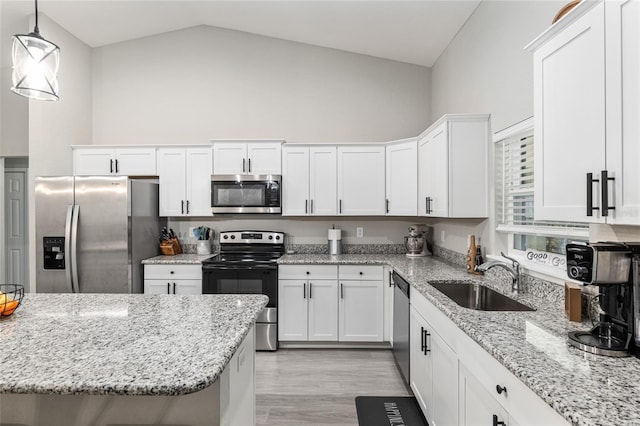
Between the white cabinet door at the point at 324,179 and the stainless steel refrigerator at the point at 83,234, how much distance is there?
1.90 m

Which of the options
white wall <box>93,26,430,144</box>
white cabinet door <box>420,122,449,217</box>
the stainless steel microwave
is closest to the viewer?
white cabinet door <box>420,122,449,217</box>

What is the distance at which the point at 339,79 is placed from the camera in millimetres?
4293

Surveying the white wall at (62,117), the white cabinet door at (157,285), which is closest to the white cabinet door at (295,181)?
the white cabinet door at (157,285)

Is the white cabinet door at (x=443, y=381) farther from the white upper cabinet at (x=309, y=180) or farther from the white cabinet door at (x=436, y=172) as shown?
the white upper cabinet at (x=309, y=180)

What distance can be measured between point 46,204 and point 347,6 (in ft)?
11.5

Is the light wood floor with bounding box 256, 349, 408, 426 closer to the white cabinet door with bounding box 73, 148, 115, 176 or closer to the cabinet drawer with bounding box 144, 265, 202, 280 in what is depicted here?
the cabinet drawer with bounding box 144, 265, 202, 280

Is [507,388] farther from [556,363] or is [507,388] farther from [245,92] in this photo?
[245,92]

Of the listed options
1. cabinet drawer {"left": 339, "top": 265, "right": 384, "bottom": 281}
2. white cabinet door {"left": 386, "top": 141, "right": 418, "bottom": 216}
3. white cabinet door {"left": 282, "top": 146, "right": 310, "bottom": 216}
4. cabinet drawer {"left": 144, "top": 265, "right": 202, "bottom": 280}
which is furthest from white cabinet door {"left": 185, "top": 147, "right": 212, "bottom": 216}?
white cabinet door {"left": 386, "top": 141, "right": 418, "bottom": 216}

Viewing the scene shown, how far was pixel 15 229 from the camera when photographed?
3.96 meters

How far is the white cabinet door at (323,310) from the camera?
12.0 ft

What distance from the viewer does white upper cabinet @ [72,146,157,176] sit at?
399 cm

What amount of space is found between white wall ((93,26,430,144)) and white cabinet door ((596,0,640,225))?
3185 mm

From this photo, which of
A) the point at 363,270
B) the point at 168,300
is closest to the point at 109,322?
the point at 168,300

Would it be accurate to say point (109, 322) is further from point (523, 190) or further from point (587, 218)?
point (523, 190)
